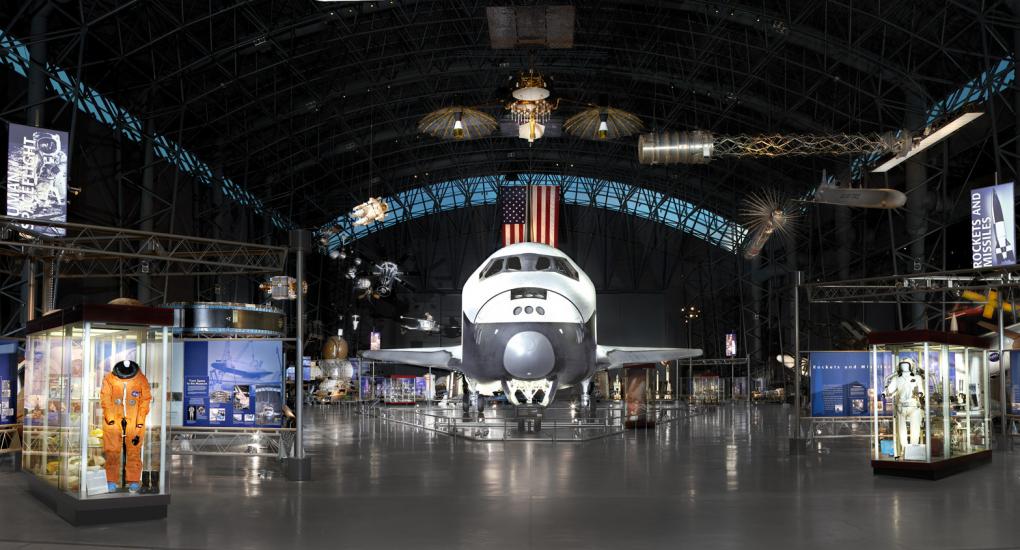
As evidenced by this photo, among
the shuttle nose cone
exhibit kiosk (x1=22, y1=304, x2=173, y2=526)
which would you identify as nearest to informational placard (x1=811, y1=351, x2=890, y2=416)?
the shuttle nose cone

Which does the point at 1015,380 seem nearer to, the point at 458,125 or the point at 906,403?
the point at 906,403

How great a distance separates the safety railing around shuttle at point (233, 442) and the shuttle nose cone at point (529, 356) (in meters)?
4.01

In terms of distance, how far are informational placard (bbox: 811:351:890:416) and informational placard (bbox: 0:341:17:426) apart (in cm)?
1416

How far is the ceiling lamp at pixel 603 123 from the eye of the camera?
2017cm

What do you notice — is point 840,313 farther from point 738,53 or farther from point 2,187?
point 2,187

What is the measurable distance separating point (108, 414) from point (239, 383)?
457cm

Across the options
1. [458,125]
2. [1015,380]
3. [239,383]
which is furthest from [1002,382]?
[239,383]

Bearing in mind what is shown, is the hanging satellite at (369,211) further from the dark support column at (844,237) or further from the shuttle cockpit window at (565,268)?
the dark support column at (844,237)

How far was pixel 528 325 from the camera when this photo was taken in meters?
15.3

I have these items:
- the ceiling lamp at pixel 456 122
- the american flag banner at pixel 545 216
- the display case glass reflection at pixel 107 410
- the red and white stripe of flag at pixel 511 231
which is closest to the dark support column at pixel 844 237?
the red and white stripe of flag at pixel 511 231

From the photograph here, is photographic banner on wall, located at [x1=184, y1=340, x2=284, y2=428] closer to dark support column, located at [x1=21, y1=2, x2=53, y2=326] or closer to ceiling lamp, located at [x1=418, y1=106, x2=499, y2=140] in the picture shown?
ceiling lamp, located at [x1=418, y1=106, x2=499, y2=140]

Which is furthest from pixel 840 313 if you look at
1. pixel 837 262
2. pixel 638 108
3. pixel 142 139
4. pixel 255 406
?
pixel 255 406

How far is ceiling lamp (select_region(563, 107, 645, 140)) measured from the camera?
20.2 meters

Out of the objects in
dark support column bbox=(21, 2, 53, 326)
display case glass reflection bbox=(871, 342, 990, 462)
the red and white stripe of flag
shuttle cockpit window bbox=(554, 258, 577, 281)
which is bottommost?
display case glass reflection bbox=(871, 342, 990, 462)
